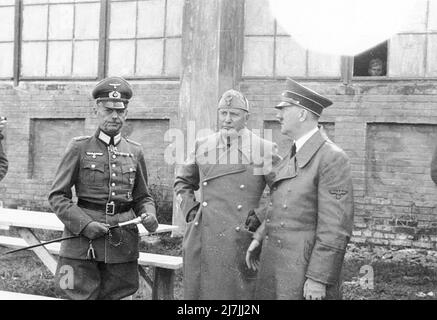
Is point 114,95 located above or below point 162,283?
above

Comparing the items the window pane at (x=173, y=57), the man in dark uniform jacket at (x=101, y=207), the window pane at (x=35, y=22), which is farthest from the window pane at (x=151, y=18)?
the man in dark uniform jacket at (x=101, y=207)

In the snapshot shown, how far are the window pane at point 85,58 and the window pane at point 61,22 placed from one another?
10.4 inches

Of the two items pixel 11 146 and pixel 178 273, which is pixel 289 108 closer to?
pixel 178 273

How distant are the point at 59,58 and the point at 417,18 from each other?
5370 millimetres

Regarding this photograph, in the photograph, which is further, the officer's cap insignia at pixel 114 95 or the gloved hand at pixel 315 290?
the officer's cap insignia at pixel 114 95

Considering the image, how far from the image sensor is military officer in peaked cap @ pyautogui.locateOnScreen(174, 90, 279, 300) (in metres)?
3.89

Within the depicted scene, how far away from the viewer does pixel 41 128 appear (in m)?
9.35

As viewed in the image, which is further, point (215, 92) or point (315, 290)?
point (215, 92)

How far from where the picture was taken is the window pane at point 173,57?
8.52 m

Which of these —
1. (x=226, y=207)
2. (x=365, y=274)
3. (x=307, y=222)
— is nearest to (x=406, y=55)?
(x=365, y=274)

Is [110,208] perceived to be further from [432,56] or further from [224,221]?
[432,56]

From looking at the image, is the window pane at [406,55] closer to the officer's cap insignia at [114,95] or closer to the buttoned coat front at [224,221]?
the buttoned coat front at [224,221]

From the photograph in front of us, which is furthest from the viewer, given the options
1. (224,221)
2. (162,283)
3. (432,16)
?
(432,16)

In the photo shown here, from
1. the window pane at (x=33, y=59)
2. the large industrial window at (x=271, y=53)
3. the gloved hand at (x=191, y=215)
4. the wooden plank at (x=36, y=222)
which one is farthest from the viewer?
the window pane at (x=33, y=59)
